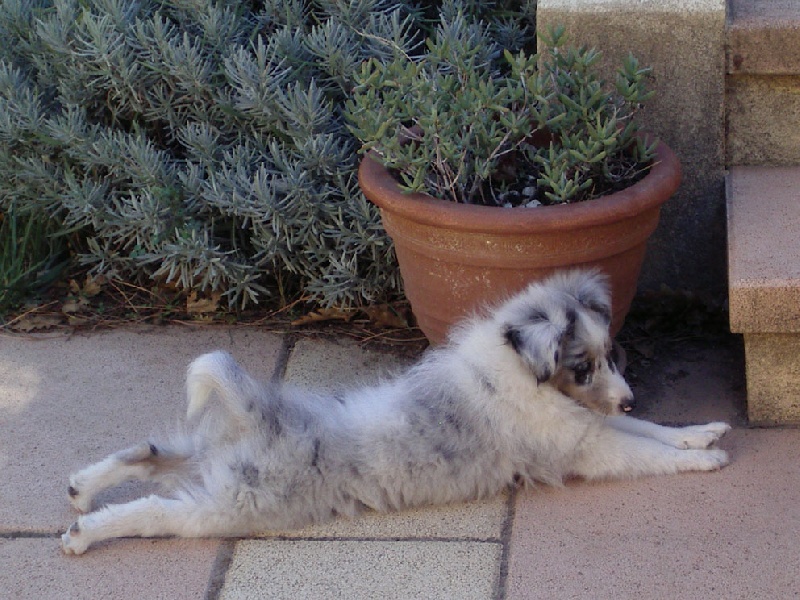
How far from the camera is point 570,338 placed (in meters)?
3.69

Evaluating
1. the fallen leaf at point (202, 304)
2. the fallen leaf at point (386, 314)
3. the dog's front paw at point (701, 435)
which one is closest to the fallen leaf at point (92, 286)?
the fallen leaf at point (202, 304)

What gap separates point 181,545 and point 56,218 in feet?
7.96

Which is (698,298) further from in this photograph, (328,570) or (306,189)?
(328,570)

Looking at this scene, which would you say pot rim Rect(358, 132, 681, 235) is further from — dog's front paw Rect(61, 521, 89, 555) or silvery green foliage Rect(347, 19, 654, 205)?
dog's front paw Rect(61, 521, 89, 555)

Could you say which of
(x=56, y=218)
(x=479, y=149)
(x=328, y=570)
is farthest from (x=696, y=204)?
(x=56, y=218)

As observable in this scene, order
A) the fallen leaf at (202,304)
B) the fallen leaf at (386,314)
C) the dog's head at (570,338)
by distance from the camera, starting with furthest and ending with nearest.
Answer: the fallen leaf at (202,304) → the fallen leaf at (386,314) → the dog's head at (570,338)

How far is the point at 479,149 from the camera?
4156 mm

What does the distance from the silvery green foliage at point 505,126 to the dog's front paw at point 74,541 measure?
1730 mm

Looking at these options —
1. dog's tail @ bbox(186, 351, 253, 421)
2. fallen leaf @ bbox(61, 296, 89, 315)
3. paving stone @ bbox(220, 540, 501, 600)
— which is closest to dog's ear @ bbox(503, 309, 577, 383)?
paving stone @ bbox(220, 540, 501, 600)

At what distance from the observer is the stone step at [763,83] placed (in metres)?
4.56

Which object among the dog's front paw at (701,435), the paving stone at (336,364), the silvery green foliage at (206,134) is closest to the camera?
the dog's front paw at (701,435)

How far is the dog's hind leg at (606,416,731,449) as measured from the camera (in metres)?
3.99

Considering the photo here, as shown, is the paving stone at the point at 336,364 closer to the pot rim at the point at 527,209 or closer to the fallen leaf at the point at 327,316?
the fallen leaf at the point at 327,316

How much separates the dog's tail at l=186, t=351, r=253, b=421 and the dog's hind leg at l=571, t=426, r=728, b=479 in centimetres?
124
